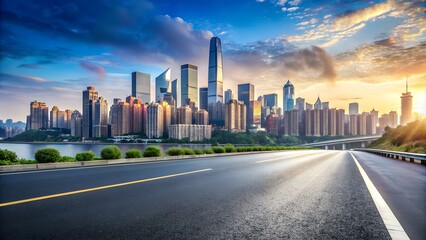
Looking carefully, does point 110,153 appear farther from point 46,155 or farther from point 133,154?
point 46,155

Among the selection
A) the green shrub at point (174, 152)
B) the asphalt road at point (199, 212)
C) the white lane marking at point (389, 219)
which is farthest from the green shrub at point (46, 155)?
the white lane marking at point (389, 219)

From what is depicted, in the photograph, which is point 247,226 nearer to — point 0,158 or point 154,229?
point 154,229

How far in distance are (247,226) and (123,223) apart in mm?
1859

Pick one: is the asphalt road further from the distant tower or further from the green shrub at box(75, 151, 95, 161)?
the distant tower

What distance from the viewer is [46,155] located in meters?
13.8

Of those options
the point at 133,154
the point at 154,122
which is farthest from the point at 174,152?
the point at 154,122

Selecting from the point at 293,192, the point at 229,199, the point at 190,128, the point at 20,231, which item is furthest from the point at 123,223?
the point at 190,128

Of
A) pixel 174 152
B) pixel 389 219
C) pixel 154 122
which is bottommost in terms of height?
pixel 174 152

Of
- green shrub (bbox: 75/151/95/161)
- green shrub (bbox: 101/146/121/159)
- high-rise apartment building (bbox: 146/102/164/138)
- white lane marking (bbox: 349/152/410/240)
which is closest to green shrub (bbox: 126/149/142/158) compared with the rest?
green shrub (bbox: 101/146/121/159)

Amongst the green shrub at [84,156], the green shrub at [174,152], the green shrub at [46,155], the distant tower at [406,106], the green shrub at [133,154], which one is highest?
the distant tower at [406,106]

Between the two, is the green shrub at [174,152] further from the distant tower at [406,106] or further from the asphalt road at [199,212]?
the distant tower at [406,106]

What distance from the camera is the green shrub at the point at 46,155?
13.7 m

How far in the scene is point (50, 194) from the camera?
236 inches

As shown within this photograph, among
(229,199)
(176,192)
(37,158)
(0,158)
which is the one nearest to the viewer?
(229,199)
